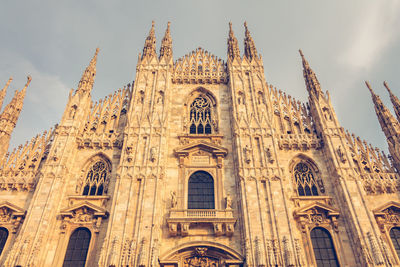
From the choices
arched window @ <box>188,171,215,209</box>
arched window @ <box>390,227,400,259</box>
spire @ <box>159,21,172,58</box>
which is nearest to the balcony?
arched window @ <box>188,171,215,209</box>

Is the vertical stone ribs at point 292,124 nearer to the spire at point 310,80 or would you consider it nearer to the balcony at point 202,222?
the spire at point 310,80

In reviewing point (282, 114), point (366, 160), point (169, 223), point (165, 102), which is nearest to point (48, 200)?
point (169, 223)

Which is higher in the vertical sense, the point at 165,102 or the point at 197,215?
the point at 165,102

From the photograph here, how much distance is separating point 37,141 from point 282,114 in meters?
17.1

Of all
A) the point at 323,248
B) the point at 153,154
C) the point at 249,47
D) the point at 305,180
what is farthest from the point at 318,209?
the point at 249,47

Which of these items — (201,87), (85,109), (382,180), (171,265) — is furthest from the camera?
(201,87)

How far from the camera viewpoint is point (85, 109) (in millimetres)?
21078

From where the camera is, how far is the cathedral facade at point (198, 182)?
1530 centimetres

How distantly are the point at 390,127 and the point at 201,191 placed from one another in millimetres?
13595

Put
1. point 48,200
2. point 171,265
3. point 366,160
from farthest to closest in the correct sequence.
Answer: point 366,160
point 48,200
point 171,265

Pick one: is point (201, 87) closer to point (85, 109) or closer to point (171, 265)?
point (85, 109)

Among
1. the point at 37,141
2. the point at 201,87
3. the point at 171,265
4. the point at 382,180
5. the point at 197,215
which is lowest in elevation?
the point at 171,265

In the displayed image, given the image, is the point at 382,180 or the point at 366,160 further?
the point at 366,160

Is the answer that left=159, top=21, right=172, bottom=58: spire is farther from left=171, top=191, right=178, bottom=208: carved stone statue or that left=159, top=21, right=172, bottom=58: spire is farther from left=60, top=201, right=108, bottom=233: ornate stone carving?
left=60, top=201, right=108, bottom=233: ornate stone carving
